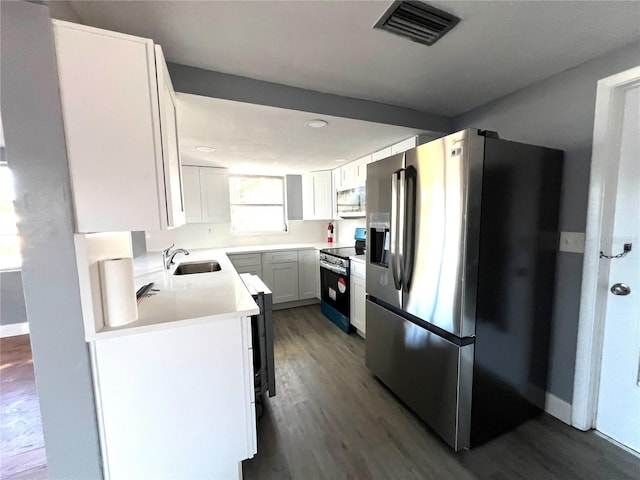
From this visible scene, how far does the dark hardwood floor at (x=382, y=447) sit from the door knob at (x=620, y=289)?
932 millimetres

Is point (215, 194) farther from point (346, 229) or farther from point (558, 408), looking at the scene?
point (558, 408)

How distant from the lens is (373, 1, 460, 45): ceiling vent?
1181mm

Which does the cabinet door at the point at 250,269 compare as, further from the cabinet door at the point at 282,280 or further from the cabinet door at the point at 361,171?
the cabinet door at the point at 361,171

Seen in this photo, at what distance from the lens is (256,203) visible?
4.39 metres

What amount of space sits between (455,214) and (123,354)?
1.74 metres

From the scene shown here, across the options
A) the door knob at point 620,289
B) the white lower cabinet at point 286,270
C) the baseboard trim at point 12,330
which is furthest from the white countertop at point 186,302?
the baseboard trim at point 12,330

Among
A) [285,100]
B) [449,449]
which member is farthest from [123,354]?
[449,449]

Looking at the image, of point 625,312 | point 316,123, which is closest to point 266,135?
point 316,123

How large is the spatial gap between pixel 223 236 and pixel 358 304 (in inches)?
94.9

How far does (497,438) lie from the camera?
1.68 meters

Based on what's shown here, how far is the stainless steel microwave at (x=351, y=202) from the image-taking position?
10.8 feet

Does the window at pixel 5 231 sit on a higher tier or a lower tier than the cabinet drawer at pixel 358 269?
higher

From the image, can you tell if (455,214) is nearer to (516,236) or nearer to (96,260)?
(516,236)

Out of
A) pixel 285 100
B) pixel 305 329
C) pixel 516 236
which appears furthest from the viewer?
pixel 305 329
